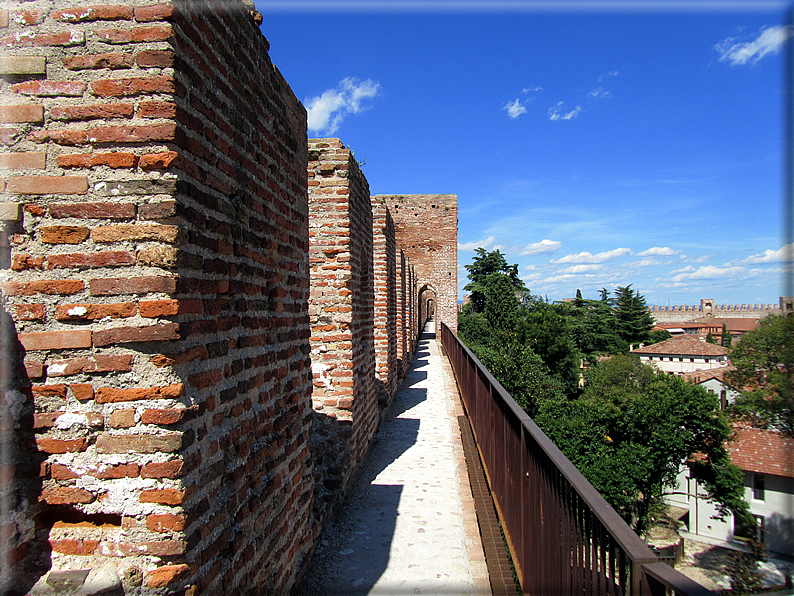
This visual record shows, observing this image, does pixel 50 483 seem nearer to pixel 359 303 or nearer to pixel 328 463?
pixel 328 463

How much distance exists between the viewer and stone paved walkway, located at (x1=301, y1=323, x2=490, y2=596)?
10.4ft

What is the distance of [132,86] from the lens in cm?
163

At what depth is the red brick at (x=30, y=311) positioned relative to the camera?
1.61 metres

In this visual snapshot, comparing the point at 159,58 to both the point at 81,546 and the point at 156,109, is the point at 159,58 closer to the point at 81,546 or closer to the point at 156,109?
the point at 156,109

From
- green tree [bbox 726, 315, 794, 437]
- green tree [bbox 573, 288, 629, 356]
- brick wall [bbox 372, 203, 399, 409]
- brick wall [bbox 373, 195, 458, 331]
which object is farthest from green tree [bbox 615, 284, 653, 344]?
brick wall [bbox 372, 203, 399, 409]

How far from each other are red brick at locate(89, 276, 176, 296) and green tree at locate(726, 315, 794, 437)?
38.2m

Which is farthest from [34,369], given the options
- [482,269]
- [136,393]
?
[482,269]

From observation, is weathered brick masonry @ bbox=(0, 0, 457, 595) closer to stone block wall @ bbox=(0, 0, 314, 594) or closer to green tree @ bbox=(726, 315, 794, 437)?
stone block wall @ bbox=(0, 0, 314, 594)

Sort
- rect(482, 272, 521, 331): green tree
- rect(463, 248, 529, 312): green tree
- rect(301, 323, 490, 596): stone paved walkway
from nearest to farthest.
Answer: rect(301, 323, 490, 596): stone paved walkway
rect(482, 272, 521, 331): green tree
rect(463, 248, 529, 312): green tree

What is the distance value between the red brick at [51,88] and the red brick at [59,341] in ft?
2.86

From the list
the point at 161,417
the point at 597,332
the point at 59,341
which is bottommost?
the point at 597,332

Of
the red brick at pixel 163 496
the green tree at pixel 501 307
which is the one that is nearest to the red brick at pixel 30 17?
the red brick at pixel 163 496

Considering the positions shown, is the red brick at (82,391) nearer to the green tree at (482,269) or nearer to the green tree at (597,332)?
the green tree at (482,269)

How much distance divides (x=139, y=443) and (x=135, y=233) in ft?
2.44
